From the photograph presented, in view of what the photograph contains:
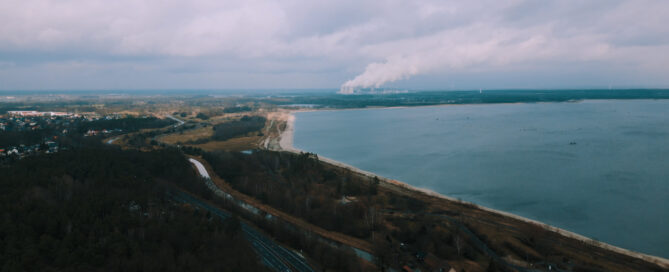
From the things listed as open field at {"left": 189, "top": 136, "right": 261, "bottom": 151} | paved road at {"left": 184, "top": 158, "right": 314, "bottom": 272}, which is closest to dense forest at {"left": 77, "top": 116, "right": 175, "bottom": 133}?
open field at {"left": 189, "top": 136, "right": 261, "bottom": 151}

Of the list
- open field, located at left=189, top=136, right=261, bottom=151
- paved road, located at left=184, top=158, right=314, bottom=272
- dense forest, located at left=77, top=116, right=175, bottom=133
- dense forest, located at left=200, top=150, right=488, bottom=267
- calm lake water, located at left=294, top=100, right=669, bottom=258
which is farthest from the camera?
dense forest, located at left=77, top=116, right=175, bottom=133

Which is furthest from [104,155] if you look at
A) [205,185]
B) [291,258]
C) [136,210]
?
[291,258]

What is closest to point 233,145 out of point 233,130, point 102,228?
point 233,130

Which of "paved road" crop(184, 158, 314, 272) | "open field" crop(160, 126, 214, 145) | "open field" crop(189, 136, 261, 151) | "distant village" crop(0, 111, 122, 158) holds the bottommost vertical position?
"paved road" crop(184, 158, 314, 272)

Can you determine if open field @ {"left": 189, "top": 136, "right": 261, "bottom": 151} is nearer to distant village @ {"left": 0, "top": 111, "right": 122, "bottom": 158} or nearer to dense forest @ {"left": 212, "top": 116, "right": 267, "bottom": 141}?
dense forest @ {"left": 212, "top": 116, "right": 267, "bottom": 141}

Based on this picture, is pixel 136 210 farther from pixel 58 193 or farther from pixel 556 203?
pixel 556 203

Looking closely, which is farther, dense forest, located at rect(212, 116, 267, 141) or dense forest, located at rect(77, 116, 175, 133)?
dense forest, located at rect(77, 116, 175, 133)

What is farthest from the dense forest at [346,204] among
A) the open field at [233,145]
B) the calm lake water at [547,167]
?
the open field at [233,145]

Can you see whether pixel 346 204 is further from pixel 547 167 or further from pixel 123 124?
pixel 123 124
